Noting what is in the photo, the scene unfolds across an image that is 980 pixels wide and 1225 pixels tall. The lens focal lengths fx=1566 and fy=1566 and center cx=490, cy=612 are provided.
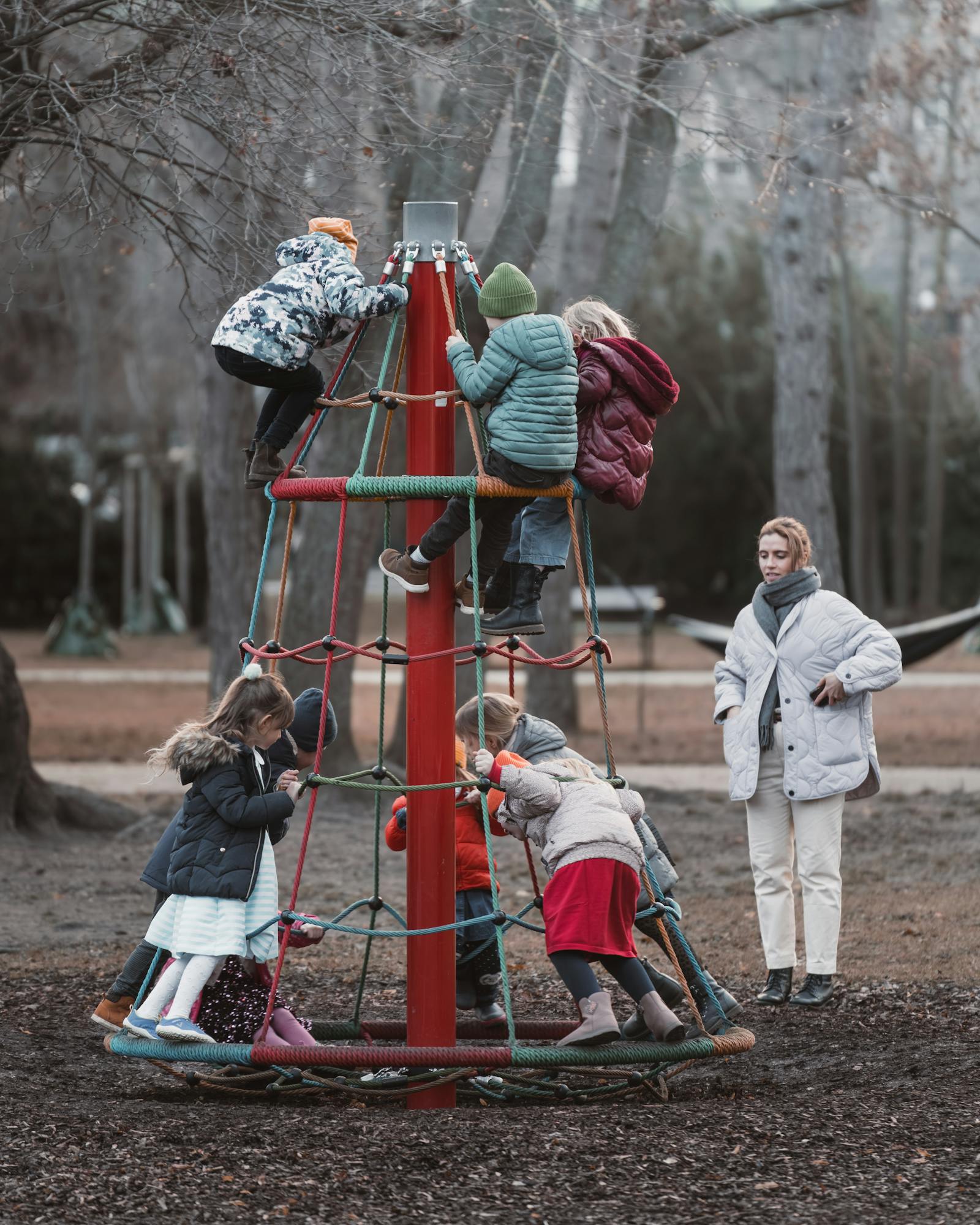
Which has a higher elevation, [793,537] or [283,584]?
[793,537]

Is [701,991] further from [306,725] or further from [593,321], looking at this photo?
[593,321]

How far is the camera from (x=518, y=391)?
4121 mm

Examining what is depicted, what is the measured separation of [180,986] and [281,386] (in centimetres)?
171

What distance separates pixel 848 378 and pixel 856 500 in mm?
2286

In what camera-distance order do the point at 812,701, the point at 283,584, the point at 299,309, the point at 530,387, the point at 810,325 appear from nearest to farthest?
the point at 530,387, the point at 299,309, the point at 283,584, the point at 812,701, the point at 810,325

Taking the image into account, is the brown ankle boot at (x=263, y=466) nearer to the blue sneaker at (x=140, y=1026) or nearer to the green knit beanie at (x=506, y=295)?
the green knit beanie at (x=506, y=295)

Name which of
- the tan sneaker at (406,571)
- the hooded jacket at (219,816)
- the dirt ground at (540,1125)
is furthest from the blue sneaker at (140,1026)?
the tan sneaker at (406,571)

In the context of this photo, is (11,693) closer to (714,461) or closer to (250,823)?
(250,823)

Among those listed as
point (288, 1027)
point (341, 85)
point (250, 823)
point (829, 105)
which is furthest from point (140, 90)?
point (829, 105)

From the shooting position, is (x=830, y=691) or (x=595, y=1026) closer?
(x=595, y=1026)

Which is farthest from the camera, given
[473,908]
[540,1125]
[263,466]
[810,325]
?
[810,325]

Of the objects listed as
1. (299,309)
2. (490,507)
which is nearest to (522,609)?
(490,507)

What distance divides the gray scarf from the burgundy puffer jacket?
1.36 m

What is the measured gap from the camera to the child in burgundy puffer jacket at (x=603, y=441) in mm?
4336
